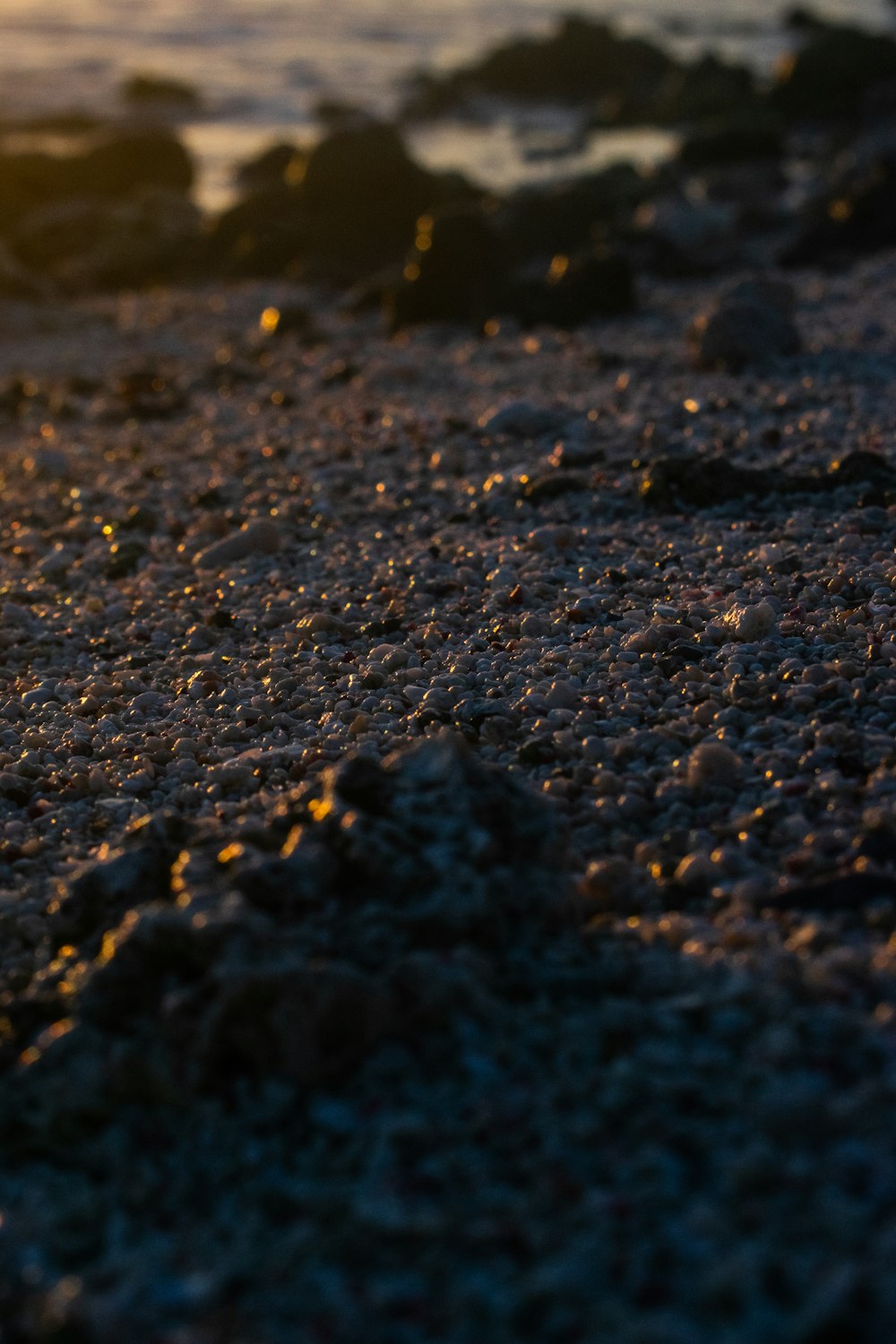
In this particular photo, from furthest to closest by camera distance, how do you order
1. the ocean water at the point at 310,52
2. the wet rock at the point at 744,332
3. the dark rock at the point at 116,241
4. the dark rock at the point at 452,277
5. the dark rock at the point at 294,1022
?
1. the ocean water at the point at 310,52
2. the dark rock at the point at 116,241
3. the dark rock at the point at 452,277
4. the wet rock at the point at 744,332
5. the dark rock at the point at 294,1022

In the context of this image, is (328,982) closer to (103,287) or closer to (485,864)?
(485,864)

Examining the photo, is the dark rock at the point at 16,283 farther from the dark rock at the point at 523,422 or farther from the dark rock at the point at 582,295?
the dark rock at the point at 523,422

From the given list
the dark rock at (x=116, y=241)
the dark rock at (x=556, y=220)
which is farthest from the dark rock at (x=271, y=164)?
the dark rock at (x=556, y=220)

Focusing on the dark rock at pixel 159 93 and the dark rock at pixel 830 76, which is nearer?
the dark rock at pixel 830 76

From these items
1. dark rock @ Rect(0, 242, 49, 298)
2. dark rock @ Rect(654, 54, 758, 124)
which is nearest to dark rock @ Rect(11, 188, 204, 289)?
dark rock @ Rect(0, 242, 49, 298)

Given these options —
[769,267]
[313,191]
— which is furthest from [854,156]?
[313,191]

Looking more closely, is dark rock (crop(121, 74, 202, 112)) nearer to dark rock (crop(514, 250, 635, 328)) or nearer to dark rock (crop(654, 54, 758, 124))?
dark rock (crop(654, 54, 758, 124))

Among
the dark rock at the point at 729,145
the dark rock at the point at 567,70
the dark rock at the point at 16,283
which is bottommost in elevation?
the dark rock at the point at 16,283
